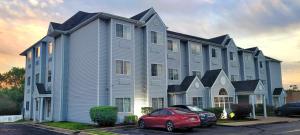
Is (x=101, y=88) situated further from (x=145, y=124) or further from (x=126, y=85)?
(x=145, y=124)

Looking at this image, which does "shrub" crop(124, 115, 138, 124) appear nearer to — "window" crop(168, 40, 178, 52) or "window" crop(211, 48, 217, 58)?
Result: "window" crop(168, 40, 178, 52)

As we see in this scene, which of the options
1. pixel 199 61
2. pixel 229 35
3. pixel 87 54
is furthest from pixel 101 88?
pixel 229 35

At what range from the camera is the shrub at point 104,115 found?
22062mm

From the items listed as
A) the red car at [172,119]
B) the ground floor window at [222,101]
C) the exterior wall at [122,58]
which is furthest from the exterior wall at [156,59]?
the red car at [172,119]

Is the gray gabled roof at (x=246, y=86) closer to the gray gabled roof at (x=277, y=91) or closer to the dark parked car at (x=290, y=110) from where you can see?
the dark parked car at (x=290, y=110)

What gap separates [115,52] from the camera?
83.4ft

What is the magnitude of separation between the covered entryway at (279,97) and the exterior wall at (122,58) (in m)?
28.2

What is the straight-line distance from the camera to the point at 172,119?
60.7ft

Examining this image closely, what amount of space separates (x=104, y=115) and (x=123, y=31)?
8.19m

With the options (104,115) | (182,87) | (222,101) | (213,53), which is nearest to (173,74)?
(182,87)

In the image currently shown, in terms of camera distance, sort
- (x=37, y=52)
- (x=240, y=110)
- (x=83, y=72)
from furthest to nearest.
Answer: (x=37, y=52) → (x=83, y=72) → (x=240, y=110)

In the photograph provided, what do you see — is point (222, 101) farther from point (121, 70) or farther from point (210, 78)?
point (121, 70)

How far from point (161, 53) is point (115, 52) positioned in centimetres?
572

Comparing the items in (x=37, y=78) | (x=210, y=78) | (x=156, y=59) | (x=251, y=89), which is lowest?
(x=251, y=89)
